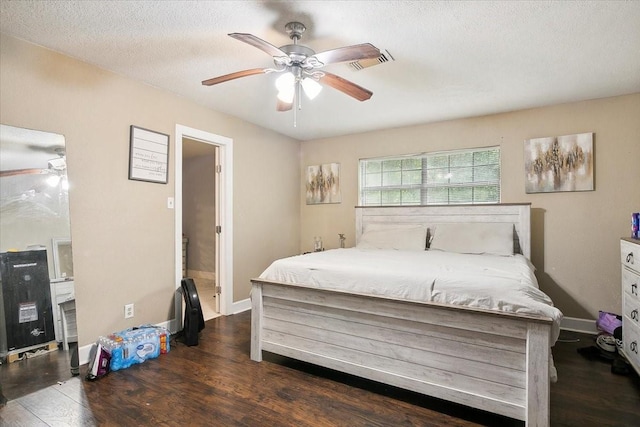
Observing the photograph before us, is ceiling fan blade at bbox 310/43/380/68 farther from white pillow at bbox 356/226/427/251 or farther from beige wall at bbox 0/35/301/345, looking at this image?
white pillow at bbox 356/226/427/251

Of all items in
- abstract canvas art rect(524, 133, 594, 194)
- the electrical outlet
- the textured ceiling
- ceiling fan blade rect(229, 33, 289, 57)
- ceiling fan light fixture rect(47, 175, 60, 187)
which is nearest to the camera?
ceiling fan blade rect(229, 33, 289, 57)

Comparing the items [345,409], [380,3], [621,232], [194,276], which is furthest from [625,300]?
[194,276]

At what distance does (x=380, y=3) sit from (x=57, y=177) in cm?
249

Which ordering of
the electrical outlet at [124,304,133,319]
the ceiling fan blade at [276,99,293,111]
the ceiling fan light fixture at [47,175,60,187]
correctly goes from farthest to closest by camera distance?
the electrical outlet at [124,304,133,319] → the ceiling fan blade at [276,99,293,111] → the ceiling fan light fixture at [47,175,60,187]

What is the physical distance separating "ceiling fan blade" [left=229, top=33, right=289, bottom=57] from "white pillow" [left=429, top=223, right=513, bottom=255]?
8.23 ft

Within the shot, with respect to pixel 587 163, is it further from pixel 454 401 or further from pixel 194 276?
pixel 194 276

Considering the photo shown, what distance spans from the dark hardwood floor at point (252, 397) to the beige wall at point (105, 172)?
0.49m

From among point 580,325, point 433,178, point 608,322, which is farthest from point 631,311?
point 433,178

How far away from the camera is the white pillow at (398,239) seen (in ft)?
11.8

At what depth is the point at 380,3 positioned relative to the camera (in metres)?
1.80

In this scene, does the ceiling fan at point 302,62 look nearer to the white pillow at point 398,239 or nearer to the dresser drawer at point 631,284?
the white pillow at point 398,239

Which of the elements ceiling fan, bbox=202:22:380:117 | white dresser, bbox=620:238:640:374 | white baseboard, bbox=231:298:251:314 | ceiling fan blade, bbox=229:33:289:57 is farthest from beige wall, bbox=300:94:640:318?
white baseboard, bbox=231:298:251:314

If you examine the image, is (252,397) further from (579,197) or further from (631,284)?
(579,197)

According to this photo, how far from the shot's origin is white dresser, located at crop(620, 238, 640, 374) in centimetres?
222
